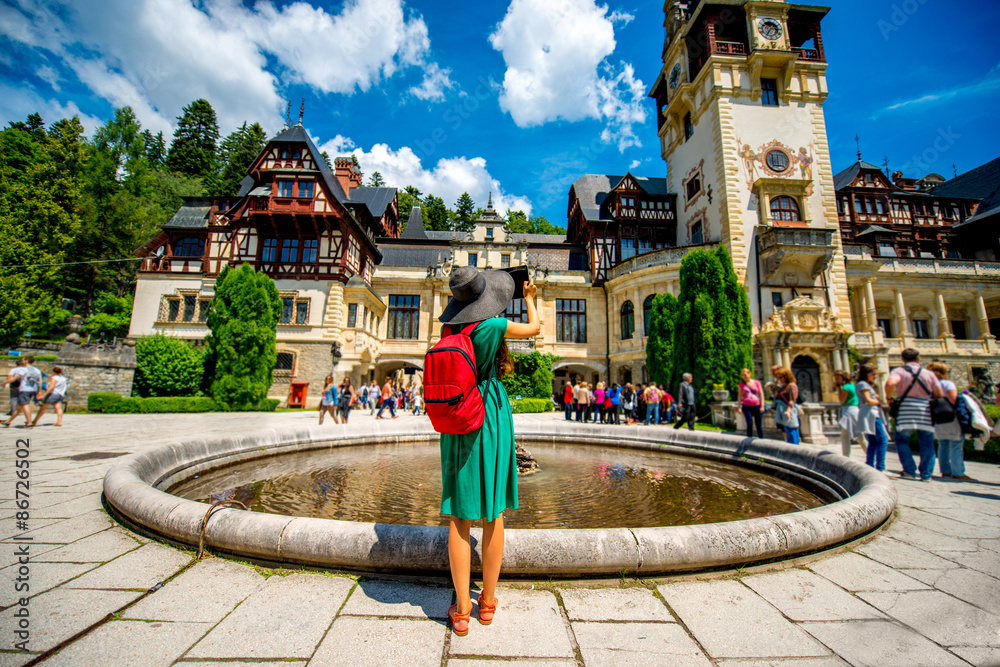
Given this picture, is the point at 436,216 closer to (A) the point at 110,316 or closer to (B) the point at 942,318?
(A) the point at 110,316

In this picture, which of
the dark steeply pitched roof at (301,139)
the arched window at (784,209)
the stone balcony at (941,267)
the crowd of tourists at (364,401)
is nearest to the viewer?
the crowd of tourists at (364,401)

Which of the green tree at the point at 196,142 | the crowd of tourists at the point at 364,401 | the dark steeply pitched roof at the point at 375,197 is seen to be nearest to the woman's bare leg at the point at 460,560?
the crowd of tourists at the point at 364,401

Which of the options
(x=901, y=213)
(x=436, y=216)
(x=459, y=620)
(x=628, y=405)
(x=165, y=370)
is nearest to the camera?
(x=459, y=620)

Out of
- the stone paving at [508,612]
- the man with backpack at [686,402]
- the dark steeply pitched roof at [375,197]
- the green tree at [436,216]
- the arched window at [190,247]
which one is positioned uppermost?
the green tree at [436,216]

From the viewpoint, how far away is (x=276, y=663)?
5.69ft

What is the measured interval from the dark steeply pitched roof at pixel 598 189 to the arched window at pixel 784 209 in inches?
343

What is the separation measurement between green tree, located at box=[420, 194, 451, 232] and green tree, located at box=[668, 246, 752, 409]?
36.2 m

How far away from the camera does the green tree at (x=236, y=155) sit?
44.3 meters

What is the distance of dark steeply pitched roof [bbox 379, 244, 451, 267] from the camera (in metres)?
31.3

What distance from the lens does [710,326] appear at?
696 inches

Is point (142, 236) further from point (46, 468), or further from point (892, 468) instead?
point (892, 468)

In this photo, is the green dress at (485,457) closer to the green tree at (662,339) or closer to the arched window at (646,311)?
the green tree at (662,339)

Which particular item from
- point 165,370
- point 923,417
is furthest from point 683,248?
point 165,370

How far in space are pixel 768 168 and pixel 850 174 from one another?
17.5 m
